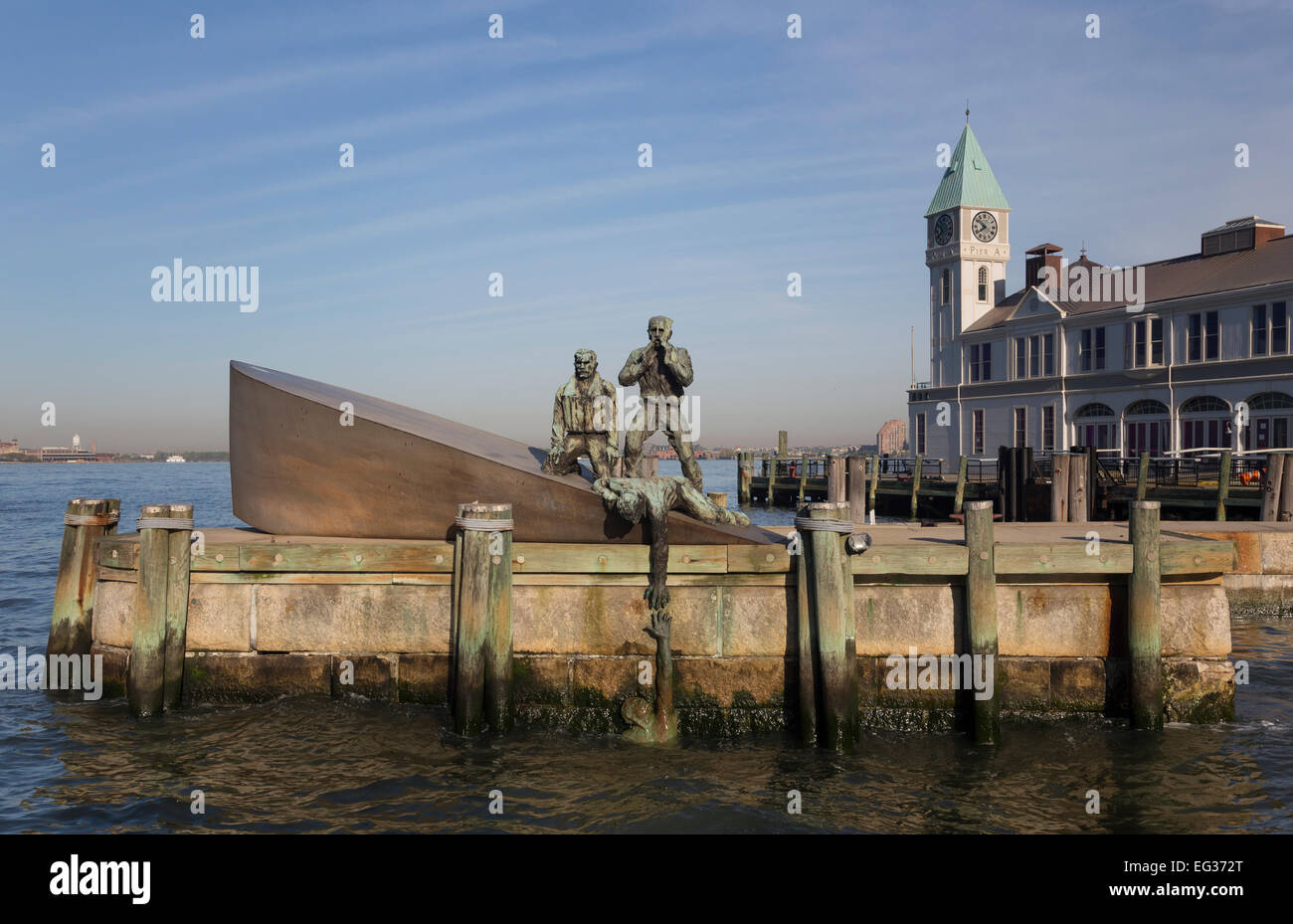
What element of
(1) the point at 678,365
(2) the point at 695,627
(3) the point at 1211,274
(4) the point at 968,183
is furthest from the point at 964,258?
(2) the point at 695,627

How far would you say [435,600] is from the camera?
26.1 ft

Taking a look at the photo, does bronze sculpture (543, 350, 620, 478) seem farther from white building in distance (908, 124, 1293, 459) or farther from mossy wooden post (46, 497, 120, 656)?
white building in distance (908, 124, 1293, 459)

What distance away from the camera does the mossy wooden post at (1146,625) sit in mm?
7641

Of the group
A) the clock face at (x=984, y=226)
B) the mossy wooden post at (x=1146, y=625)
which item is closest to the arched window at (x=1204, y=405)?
the clock face at (x=984, y=226)

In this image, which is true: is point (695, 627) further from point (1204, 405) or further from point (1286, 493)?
point (1204, 405)

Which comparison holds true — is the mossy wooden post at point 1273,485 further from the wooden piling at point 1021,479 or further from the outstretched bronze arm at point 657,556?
the outstretched bronze arm at point 657,556

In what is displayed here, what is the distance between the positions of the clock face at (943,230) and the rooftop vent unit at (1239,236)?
40.2ft

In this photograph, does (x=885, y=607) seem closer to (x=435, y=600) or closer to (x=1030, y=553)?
(x=1030, y=553)

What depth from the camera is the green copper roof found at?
148ft

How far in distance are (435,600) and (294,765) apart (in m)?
1.71

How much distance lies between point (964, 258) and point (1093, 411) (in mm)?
11327
